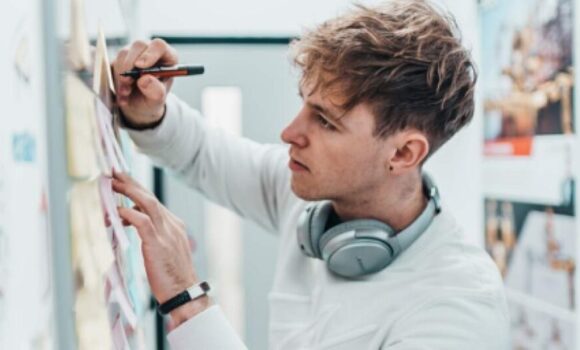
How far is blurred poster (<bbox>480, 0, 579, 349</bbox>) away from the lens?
1948 millimetres

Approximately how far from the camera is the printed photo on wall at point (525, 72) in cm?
195

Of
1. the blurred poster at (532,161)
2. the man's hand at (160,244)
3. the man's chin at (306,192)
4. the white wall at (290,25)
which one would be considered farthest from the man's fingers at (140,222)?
the white wall at (290,25)

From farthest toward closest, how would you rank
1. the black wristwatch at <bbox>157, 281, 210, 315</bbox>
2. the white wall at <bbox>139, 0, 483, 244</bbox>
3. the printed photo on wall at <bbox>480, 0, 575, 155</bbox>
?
the white wall at <bbox>139, 0, 483, 244</bbox> → the printed photo on wall at <bbox>480, 0, 575, 155</bbox> → the black wristwatch at <bbox>157, 281, 210, 315</bbox>

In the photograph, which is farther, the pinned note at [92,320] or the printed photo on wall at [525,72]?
the printed photo on wall at [525,72]

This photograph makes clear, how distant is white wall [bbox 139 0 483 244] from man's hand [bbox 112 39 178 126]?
1.85 m

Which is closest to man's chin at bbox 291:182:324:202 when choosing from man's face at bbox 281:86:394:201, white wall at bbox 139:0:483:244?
man's face at bbox 281:86:394:201

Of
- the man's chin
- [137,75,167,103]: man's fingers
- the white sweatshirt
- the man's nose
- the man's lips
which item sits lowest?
the white sweatshirt

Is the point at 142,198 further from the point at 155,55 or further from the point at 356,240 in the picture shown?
the point at 356,240

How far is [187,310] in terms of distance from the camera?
2.66 feet

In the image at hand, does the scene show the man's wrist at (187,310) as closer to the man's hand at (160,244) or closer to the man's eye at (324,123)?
the man's hand at (160,244)

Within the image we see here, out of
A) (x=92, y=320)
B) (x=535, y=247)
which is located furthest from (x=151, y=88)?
(x=535, y=247)

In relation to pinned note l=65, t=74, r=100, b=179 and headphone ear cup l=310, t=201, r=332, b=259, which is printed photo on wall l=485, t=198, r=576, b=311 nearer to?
headphone ear cup l=310, t=201, r=332, b=259

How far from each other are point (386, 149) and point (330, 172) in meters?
0.09

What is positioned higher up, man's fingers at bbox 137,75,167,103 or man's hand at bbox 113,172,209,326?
man's fingers at bbox 137,75,167,103
